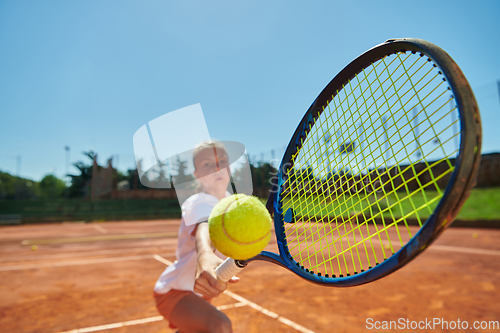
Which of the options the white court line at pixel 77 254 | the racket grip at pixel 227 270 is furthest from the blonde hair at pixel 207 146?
the white court line at pixel 77 254

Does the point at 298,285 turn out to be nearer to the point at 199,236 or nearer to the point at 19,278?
the point at 199,236

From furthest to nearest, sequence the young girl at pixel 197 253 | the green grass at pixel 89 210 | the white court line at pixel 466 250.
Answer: the green grass at pixel 89 210 → the white court line at pixel 466 250 → the young girl at pixel 197 253

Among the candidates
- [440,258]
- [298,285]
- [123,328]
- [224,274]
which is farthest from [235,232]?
[440,258]

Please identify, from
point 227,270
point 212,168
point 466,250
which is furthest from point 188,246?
point 466,250

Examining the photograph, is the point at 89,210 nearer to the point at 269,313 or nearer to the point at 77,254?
the point at 77,254

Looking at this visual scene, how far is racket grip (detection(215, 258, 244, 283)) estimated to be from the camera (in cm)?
123

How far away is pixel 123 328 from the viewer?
9.73 feet

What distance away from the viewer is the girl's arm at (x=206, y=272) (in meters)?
1.25

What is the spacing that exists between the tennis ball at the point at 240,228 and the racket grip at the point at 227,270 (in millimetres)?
74

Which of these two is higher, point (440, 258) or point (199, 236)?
point (199, 236)

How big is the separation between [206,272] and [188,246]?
21.3 inches

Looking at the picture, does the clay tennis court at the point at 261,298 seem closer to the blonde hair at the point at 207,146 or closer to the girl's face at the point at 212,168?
the girl's face at the point at 212,168

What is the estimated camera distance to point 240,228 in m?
1.14

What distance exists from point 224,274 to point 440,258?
6.22m
